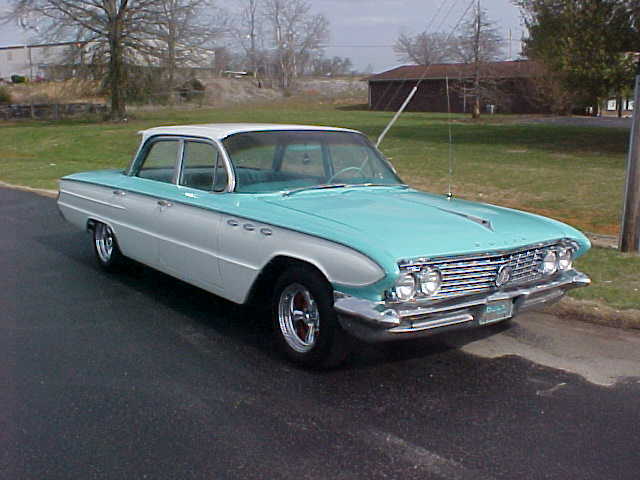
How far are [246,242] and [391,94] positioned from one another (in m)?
54.2

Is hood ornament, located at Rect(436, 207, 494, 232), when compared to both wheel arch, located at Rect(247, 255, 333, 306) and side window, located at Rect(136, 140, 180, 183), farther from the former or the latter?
side window, located at Rect(136, 140, 180, 183)

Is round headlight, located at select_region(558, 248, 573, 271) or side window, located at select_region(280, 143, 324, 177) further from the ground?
side window, located at select_region(280, 143, 324, 177)

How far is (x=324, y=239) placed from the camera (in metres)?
4.58

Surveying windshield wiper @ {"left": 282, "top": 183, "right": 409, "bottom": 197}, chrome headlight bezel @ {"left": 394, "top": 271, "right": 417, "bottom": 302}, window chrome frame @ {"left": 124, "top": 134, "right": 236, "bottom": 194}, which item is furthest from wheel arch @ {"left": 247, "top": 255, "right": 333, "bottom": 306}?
window chrome frame @ {"left": 124, "top": 134, "right": 236, "bottom": 194}

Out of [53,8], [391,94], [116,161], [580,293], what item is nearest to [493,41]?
[391,94]

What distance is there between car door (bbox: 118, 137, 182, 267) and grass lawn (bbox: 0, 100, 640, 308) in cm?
370

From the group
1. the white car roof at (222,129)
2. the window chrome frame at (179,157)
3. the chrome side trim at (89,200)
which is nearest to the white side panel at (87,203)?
the chrome side trim at (89,200)

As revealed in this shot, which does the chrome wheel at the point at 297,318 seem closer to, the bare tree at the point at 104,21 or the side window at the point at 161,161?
the side window at the point at 161,161

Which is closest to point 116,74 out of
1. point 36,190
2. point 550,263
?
point 36,190

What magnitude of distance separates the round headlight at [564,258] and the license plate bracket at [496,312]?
671 millimetres

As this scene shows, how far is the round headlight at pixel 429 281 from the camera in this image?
→ 4.37 meters

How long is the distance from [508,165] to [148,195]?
40.9 feet

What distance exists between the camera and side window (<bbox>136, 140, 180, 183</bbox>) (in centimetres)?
650

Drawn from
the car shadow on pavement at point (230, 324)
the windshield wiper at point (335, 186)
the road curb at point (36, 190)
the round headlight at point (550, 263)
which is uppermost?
the windshield wiper at point (335, 186)
